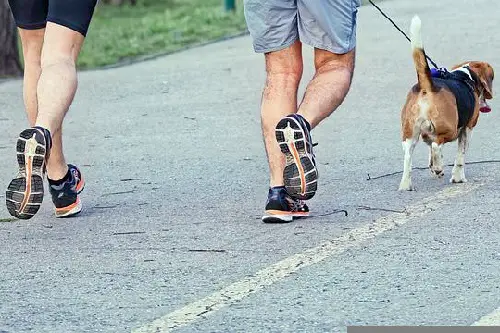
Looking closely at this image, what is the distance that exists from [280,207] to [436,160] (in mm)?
1251

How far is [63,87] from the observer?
6.61 metres

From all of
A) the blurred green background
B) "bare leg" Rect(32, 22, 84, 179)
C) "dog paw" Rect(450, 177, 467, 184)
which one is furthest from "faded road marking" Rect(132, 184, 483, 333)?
the blurred green background

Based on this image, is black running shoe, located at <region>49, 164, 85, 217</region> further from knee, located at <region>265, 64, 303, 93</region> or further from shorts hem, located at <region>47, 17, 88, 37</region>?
knee, located at <region>265, 64, 303, 93</region>

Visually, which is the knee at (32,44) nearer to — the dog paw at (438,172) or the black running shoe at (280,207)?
the black running shoe at (280,207)

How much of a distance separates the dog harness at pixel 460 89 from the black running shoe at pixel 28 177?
2184 mm

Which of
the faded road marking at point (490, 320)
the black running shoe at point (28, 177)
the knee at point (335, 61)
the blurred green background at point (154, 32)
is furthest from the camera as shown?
the blurred green background at point (154, 32)

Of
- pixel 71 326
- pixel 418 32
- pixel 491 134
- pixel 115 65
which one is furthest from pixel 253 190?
pixel 115 65

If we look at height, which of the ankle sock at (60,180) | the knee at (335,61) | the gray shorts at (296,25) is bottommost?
the ankle sock at (60,180)

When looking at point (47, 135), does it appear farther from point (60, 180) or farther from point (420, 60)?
point (420, 60)

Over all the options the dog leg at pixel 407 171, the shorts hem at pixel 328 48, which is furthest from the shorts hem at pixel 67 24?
the dog leg at pixel 407 171

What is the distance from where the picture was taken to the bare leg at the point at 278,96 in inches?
260

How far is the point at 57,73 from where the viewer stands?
6.61m

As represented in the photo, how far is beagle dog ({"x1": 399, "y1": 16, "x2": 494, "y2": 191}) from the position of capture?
7.26 metres

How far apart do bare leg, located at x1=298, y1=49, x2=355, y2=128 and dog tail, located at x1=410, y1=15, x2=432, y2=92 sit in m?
0.58
